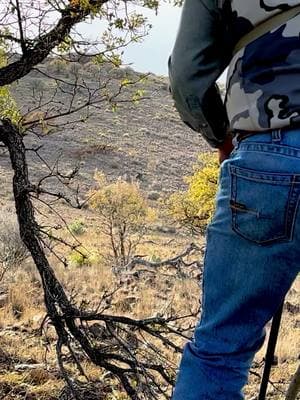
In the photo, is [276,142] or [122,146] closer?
[276,142]

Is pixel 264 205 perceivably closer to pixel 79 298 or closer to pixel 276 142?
pixel 276 142

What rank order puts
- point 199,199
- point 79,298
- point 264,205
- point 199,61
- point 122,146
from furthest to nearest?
point 122,146 < point 199,199 < point 79,298 < point 199,61 < point 264,205

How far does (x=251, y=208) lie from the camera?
1.14m

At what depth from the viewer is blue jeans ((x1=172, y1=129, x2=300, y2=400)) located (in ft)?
3.69

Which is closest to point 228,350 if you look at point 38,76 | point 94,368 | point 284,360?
point 94,368

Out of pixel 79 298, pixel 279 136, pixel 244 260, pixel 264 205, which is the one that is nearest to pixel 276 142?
pixel 279 136

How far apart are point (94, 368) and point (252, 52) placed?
16.0 feet

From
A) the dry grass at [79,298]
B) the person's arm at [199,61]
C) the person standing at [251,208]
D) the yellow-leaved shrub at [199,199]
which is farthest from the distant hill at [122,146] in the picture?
the person standing at [251,208]

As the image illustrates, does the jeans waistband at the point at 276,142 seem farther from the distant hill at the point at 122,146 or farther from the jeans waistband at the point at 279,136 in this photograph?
the distant hill at the point at 122,146

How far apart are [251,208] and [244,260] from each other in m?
0.10

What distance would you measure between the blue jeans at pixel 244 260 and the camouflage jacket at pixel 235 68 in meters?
0.06

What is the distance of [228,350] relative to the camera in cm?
118

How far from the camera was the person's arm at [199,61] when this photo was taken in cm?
129

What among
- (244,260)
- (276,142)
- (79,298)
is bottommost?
(79,298)
